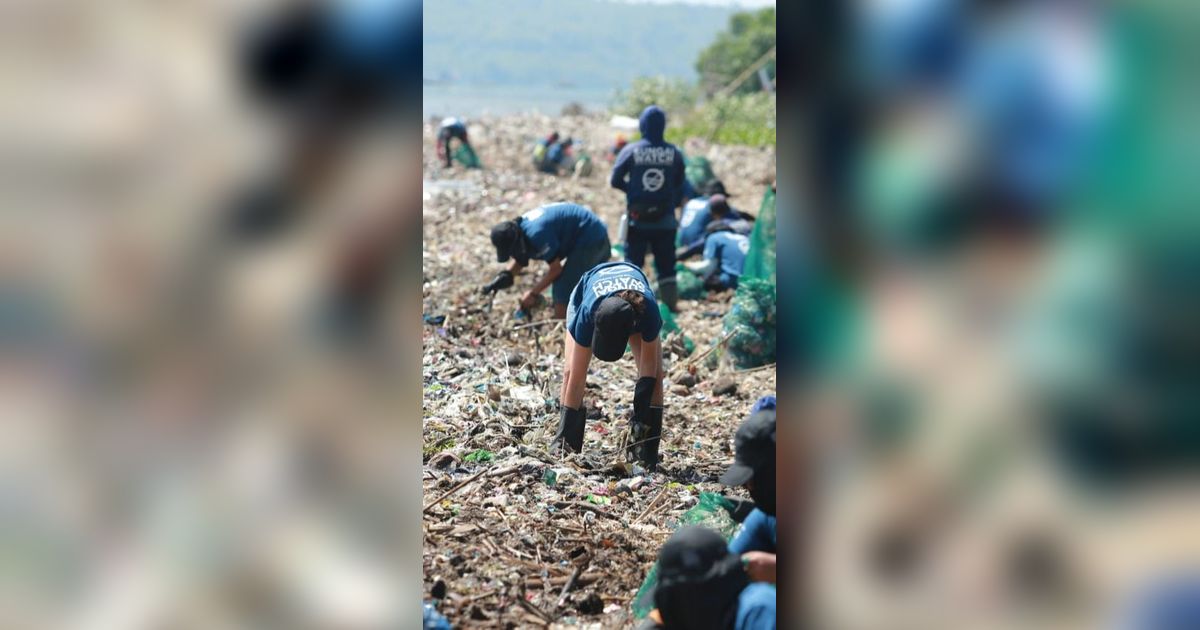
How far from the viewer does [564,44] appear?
11700 cm

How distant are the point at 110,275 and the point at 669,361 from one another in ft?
20.7

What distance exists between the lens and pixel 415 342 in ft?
7.63

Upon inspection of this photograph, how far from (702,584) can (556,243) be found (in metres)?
5.00

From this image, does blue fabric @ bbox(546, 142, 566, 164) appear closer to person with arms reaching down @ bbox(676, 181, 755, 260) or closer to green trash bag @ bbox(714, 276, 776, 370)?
person with arms reaching down @ bbox(676, 181, 755, 260)

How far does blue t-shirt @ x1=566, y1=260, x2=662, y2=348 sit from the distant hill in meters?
74.1

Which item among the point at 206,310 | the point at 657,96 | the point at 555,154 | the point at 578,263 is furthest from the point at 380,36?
the point at 657,96

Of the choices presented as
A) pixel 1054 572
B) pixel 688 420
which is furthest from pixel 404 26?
pixel 688 420

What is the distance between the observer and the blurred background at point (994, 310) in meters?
2.06

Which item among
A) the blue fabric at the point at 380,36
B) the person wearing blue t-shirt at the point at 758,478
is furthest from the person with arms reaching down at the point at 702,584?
the blue fabric at the point at 380,36

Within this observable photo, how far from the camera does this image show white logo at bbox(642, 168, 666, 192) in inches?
376

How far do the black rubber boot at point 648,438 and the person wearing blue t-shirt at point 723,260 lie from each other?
431cm

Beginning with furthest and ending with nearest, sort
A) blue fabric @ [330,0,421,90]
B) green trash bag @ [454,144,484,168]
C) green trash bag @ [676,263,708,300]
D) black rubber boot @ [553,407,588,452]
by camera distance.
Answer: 1. green trash bag @ [454,144,484,168]
2. green trash bag @ [676,263,708,300]
3. black rubber boot @ [553,407,588,452]
4. blue fabric @ [330,0,421,90]

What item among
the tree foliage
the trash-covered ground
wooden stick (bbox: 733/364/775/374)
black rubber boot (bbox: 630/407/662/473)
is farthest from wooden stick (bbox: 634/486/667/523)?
the tree foliage

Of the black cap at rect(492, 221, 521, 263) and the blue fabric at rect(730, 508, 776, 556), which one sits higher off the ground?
the black cap at rect(492, 221, 521, 263)
